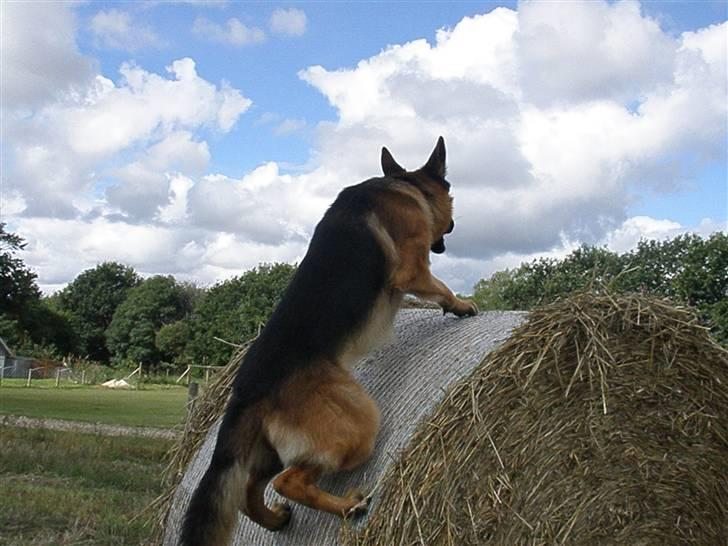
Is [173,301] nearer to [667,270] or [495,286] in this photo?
[495,286]

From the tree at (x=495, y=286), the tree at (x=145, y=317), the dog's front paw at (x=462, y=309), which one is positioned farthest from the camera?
the tree at (x=145, y=317)

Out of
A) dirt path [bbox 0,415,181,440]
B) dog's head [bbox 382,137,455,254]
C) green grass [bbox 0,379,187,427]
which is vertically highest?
dog's head [bbox 382,137,455,254]

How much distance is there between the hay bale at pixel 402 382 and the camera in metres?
3.76

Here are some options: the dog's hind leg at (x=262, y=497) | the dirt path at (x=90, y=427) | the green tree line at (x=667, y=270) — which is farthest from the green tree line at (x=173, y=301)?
the dog's hind leg at (x=262, y=497)

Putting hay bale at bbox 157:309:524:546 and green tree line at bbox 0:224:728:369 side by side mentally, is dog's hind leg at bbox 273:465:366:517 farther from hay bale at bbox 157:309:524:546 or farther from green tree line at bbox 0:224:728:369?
green tree line at bbox 0:224:728:369

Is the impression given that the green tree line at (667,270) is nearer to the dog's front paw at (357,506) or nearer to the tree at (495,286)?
the tree at (495,286)

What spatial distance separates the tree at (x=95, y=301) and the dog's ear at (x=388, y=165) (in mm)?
66090

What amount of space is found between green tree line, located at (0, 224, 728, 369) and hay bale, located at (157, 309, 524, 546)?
9.01 meters

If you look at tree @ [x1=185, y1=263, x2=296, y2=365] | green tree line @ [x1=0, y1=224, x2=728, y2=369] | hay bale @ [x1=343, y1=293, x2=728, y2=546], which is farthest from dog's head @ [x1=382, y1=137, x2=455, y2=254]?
tree @ [x1=185, y1=263, x2=296, y2=365]

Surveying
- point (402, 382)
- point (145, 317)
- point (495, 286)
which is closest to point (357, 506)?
point (402, 382)

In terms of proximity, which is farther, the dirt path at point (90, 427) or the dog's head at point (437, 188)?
the dirt path at point (90, 427)

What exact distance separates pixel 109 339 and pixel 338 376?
6499 centimetres

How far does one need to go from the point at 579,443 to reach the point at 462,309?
946 millimetres

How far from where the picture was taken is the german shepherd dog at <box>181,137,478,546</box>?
3.59m
